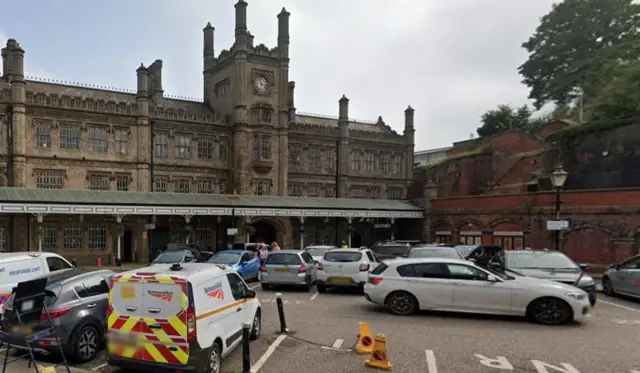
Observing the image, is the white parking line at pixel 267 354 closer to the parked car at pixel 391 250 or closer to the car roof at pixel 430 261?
the car roof at pixel 430 261

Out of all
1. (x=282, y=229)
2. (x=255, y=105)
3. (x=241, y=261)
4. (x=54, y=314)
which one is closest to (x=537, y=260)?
(x=241, y=261)

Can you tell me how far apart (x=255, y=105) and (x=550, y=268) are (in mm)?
28744

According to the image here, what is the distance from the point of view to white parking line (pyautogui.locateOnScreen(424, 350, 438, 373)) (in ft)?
23.8

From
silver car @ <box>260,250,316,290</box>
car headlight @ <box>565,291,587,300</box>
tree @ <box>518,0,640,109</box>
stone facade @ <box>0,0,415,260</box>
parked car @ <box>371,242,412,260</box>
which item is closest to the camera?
car headlight @ <box>565,291,587,300</box>

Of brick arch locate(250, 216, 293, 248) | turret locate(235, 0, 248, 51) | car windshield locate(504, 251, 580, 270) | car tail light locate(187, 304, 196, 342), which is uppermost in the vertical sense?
turret locate(235, 0, 248, 51)

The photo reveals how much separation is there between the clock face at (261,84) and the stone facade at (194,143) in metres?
0.10

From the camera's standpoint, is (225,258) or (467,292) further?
(225,258)

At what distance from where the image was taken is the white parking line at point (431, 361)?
23.8 ft

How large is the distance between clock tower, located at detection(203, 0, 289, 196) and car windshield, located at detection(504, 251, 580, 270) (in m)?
25.5

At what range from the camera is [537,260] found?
1352 centimetres

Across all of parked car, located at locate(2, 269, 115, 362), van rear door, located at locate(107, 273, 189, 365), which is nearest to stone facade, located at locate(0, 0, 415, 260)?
parked car, located at locate(2, 269, 115, 362)

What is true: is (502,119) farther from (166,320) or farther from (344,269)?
(166,320)

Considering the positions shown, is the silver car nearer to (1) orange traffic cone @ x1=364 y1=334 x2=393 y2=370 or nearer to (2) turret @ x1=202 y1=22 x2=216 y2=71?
(1) orange traffic cone @ x1=364 y1=334 x2=393 y2=370

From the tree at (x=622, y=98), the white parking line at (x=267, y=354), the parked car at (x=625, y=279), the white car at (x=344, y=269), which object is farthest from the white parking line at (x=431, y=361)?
the tree at (x=622, y=98)
